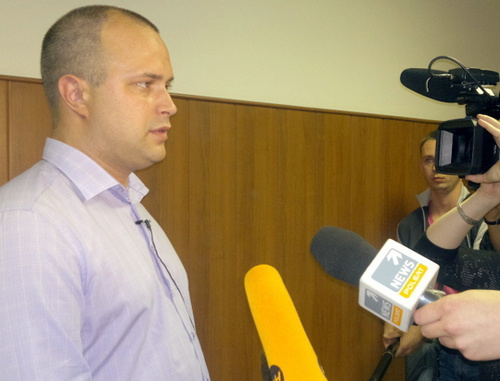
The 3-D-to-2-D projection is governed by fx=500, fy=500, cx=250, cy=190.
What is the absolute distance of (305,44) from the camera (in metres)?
3.26

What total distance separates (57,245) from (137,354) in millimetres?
300

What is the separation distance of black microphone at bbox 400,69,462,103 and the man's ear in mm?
818

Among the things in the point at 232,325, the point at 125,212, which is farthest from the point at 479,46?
the point at 125,212

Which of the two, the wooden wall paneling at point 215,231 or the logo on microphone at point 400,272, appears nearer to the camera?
the logo on microphone at point 400,272

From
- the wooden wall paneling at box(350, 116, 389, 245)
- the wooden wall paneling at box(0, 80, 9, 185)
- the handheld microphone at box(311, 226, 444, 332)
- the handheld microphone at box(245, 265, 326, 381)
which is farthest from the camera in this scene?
the wooden wall paneling at box(350, 116, 389, 245)

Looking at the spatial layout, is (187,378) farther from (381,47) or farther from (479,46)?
(479,46)

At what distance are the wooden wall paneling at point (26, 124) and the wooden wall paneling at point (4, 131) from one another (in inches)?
0.6

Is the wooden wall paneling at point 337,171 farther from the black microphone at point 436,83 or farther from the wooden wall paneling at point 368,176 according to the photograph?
the black microphone at point 436,83

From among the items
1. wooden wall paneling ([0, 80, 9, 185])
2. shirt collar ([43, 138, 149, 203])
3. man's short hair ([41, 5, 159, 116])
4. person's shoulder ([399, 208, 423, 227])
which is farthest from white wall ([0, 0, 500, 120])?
shirt collar ([43, 138, 149, 203])

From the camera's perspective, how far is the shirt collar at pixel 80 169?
3.93 feet

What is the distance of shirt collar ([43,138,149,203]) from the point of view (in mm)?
1197

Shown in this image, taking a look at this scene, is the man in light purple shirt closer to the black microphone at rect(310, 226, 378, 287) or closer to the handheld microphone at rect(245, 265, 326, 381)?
the handheld microphone at rect(245, 265, 326, 381)

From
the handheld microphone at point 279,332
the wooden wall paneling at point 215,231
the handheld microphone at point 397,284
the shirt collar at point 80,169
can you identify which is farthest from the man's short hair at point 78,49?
the wooden wall paneling at point 215,231

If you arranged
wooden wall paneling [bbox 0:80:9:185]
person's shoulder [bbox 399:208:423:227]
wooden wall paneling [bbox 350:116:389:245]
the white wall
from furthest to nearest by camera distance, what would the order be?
wooden wall paneling [bbox 350:116:389:245]
person's shoulder [bbox 399:208:423:227]
the white wall
wooden wall paneling [bbox 0:80:9:185]
